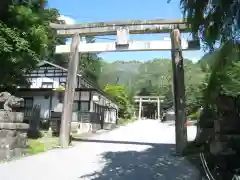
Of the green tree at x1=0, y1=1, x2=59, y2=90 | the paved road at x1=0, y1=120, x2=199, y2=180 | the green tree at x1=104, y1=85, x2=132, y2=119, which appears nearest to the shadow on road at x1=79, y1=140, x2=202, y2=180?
the paved road at x1=0, y1=120, x2=199, y2=180

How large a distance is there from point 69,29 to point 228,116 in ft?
33.7

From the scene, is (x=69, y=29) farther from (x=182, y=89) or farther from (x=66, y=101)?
(x=182, y=89)

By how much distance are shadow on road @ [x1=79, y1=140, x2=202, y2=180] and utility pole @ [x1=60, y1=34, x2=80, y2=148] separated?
2.80 m

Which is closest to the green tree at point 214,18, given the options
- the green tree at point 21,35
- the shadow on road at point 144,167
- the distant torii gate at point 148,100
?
the shadow on road at point 144,167

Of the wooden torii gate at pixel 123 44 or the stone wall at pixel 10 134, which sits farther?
the wooden torii gate at pixel 123 44

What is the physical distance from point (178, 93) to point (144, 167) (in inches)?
192

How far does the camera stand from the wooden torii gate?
46.3ft

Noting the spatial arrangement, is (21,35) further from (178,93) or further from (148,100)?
(148,100)

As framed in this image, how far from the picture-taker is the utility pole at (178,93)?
13.4 metres

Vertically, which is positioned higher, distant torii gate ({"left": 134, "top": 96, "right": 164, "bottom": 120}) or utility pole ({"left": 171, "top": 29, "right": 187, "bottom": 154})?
distant torii gate ({"left": 134, "top": 96, "right": 164, "bottom": 120})

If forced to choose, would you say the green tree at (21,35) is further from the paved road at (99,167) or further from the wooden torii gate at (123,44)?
the paved road at (99,167)

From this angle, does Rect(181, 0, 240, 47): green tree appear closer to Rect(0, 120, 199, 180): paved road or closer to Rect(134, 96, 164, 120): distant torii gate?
Rect(0, 120, 199, 180): paved road

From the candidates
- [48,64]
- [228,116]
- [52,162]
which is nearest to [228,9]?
[228,116]

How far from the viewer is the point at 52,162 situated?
10.8 m
